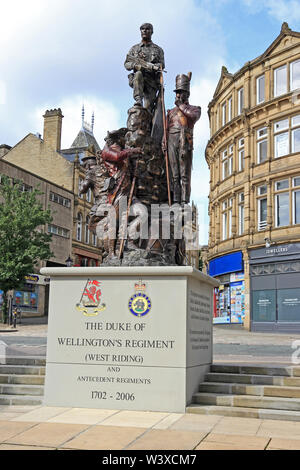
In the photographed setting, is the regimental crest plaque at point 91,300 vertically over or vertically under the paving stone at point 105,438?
over

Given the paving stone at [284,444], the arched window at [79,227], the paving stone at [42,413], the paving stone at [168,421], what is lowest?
the paving stone at [42,413]

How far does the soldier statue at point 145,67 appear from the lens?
10672 mm

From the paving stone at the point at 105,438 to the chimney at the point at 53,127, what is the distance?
169ft

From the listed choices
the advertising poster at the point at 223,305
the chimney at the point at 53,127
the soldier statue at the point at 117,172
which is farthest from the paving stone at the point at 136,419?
the chimney at the point at 53,127

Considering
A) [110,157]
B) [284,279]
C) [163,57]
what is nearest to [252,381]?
[110,157]

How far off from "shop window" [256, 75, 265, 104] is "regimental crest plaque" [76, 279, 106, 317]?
2810cm

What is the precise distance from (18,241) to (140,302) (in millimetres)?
29048

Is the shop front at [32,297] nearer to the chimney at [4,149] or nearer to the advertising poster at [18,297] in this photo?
the advertising poster at [18,297]

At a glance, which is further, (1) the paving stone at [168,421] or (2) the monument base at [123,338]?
(2) the monument base at [123,338]

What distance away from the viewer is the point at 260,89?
34.3 metres

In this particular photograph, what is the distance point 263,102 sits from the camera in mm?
33062
